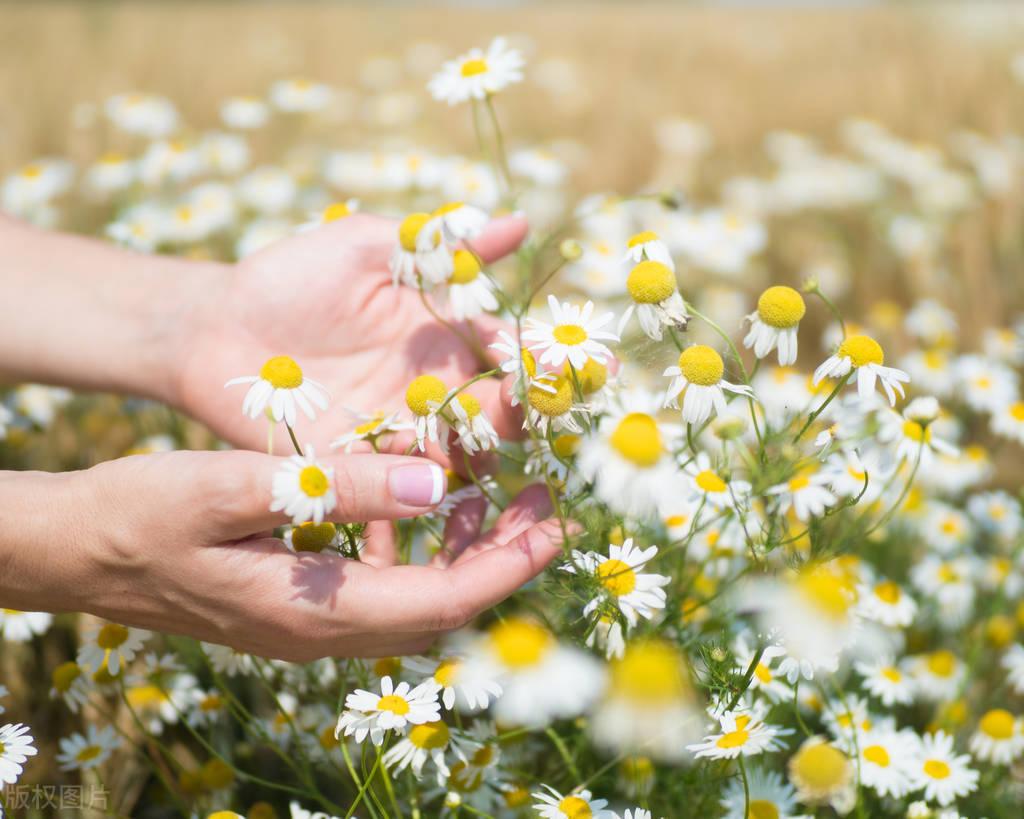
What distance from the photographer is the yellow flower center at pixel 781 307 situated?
3.73ft

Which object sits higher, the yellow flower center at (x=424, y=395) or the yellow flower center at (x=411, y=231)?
the yellow flower center at (x=411, y=231)

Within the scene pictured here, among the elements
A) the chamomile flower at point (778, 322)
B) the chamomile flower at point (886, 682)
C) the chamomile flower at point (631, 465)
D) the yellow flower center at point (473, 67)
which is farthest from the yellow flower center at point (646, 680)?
the yellow flower center at point (473, 67)

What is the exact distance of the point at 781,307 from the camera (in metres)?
1.14

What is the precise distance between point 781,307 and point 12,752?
42.1 inches

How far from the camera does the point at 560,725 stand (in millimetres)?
1367

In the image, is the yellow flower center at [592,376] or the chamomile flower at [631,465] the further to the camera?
the yellow flower center at [592,376]

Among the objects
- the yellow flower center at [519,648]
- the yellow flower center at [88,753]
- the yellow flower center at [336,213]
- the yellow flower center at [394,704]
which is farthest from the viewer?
the yellow flower center at [336,213]

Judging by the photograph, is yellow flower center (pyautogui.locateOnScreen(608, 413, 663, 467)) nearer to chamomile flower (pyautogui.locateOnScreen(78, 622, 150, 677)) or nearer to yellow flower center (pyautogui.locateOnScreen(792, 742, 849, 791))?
yellow flower center (pyautogui.locateOnScreen(792, 742, 849, 791))

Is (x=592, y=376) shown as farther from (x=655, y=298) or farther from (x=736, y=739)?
(x=736, y=739)

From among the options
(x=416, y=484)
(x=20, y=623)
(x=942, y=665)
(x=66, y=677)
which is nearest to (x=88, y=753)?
(x=66, y=677)

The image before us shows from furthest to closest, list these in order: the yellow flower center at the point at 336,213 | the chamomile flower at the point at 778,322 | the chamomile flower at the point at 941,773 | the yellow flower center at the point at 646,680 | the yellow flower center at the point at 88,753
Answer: the yellow flower center at the point at 336,213 → the yellow flower center at the point at 88,753 → the chamomile flower at the point at 941,773 → the chamomile flower at the point at 778,322 → the yellow flower center at the point at 646,680

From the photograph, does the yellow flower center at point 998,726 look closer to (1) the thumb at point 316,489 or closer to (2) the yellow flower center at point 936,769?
(2) the yellow flower center at point 936,769

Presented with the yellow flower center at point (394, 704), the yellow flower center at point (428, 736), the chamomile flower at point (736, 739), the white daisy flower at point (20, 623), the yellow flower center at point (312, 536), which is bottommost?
the white daisy flower at point (20, 623)

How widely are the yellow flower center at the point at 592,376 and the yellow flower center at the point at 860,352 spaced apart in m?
0.30
